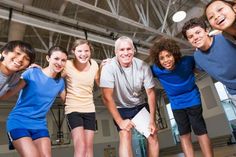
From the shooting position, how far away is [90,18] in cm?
602

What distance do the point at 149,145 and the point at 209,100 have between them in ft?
32.0

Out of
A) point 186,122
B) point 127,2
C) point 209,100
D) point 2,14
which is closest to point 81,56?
point 186,122

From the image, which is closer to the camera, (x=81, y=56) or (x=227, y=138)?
(x=81, y=56)

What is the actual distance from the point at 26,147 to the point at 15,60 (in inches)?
28.4

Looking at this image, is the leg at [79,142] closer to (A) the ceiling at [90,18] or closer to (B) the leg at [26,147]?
(B) the leg at [26,147]

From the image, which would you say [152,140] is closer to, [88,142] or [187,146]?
[187,146]

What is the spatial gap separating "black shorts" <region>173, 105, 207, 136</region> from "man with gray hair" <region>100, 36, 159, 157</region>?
383 mm

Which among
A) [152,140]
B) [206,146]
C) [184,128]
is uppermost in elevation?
[184,128]

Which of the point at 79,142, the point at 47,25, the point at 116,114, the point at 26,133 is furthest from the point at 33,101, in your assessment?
the point at 47,25

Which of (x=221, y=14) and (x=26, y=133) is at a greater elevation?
(x=221, y=14)

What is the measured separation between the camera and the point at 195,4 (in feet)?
18.5

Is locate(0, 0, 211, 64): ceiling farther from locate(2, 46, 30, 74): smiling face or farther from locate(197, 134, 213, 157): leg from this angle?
locate(197, 134, 213, 157): leg

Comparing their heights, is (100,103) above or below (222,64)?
above

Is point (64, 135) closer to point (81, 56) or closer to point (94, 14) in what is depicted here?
point (94, 14)
